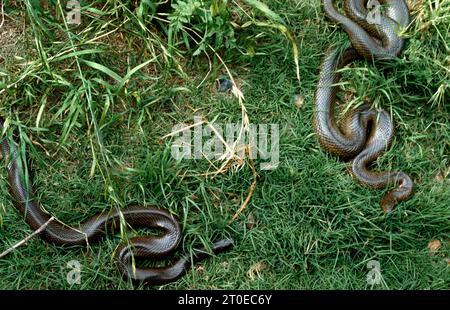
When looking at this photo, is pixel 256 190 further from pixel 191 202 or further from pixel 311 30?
pixel 311 30

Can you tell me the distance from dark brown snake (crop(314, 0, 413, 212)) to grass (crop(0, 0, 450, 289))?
0.31 ft

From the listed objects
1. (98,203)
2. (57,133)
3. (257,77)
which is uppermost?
(257,77)

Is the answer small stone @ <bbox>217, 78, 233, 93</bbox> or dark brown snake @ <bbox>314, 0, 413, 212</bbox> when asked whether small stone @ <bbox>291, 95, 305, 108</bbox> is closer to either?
dark brown snake @ <bbox>314, 0, 413, 212</bbox>

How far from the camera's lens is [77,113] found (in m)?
4.81

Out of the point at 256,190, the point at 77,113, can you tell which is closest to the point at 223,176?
the point at 256,190

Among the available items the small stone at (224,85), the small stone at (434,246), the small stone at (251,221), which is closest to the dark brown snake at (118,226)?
the small stone at (251,221)

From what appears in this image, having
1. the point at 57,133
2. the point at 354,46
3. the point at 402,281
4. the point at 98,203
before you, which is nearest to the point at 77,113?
the point at 57,133

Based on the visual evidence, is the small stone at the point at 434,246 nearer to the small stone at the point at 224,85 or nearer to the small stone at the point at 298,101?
the small stone at the point at 298,101

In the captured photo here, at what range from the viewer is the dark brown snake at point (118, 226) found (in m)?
4.75

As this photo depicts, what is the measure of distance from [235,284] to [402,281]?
4.45 feet

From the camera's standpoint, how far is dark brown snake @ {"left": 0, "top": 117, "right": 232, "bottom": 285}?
475cm

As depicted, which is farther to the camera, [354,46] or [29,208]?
[354,46]

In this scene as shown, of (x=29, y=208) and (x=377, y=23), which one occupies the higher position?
(x=377, y=23)

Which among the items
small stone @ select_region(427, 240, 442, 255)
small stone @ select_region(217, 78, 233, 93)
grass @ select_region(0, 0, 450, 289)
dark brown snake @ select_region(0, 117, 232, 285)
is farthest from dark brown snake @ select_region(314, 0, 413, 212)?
dark brown snake @ select_region(0, 117, 232, 285)
